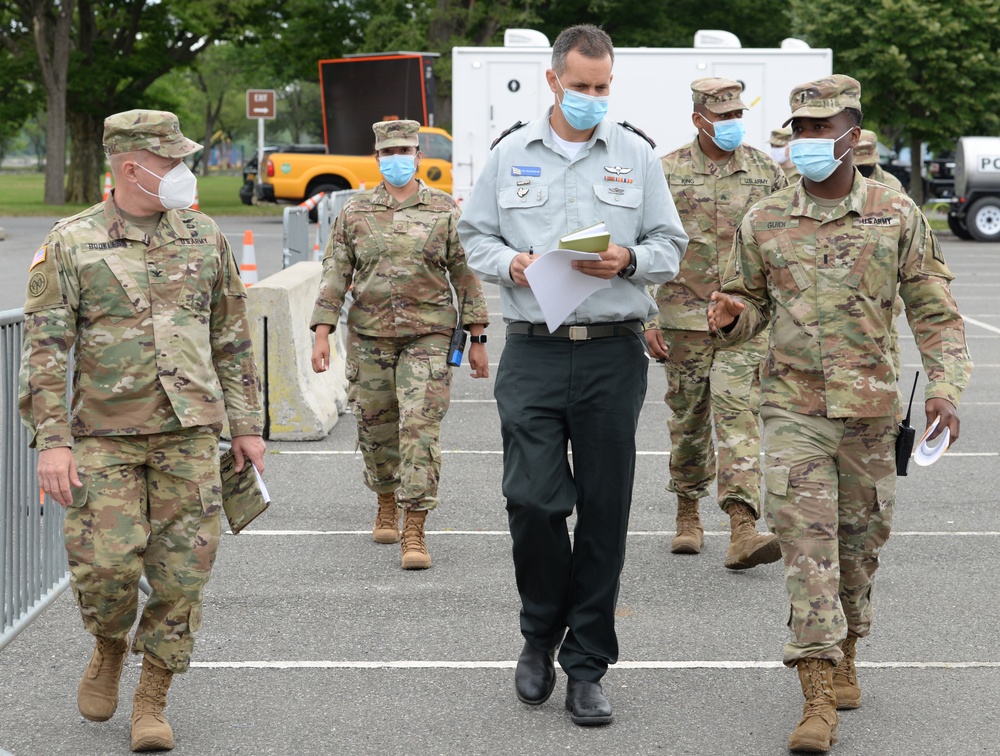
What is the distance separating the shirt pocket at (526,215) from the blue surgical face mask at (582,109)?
239 mm

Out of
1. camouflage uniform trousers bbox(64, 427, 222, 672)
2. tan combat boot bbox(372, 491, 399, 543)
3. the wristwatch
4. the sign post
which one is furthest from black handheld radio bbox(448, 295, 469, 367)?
the sign post

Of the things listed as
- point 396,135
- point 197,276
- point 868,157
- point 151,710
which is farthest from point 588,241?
point 868,157

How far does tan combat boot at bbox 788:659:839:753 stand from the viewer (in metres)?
4.37

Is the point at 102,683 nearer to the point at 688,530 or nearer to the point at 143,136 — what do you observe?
the point at 143,136

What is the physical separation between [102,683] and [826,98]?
2991 mm

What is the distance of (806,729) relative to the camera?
4.38 m

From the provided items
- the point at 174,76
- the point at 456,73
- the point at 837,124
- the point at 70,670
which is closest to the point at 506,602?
the point at 70,670

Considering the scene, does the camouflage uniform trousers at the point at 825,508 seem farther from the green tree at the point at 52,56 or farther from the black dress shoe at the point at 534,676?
the green tree at the point at 52,56

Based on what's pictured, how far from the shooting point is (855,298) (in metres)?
4.52

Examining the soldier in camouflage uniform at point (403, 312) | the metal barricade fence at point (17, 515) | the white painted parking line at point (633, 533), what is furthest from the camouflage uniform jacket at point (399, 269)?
the metal barricade fence at point (17, 515)

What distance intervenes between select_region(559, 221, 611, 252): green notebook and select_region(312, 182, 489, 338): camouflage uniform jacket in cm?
247

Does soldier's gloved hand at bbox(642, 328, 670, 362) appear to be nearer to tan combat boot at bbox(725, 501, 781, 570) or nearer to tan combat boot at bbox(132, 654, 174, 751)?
tan combat boot at bbox(725, 501, 781, 570)

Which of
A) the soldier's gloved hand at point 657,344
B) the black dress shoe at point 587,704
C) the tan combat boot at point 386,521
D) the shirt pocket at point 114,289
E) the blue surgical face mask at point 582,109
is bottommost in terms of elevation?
the tan combat boot at point 386,521

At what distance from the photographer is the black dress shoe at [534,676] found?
4863 mm
